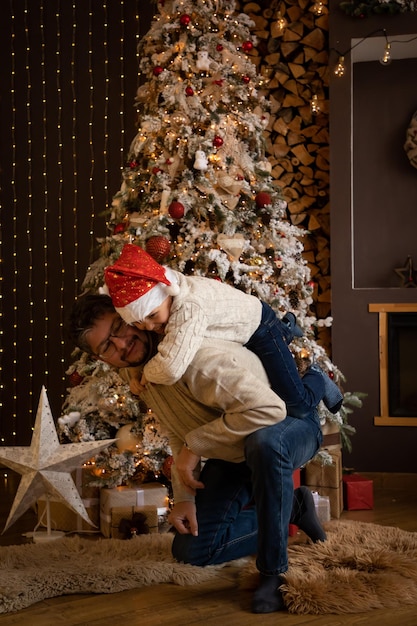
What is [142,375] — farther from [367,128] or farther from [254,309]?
[367,128]

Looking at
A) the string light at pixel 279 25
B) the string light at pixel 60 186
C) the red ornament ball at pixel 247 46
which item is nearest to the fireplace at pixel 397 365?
the red ornament ball at pixel 247 46

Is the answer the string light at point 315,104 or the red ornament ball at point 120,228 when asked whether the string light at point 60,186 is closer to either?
the red ornament ball at point 120,228

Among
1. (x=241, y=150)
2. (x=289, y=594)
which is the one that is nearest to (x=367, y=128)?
(x=241, y=150)

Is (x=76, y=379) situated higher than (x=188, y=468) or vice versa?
(x=76, y=379)

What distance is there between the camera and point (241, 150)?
3.64m

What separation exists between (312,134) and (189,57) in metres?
1.13

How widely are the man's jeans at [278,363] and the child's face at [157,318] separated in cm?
28

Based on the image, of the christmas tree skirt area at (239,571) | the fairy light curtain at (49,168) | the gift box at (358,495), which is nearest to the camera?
the christmas tree skirt area at (239,571)

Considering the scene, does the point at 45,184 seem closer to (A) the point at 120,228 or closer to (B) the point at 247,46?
(A) the point at 120,228

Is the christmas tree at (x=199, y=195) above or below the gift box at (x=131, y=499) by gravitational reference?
above

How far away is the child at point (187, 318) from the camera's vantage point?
6.91 ft

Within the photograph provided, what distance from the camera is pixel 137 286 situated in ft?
7.03

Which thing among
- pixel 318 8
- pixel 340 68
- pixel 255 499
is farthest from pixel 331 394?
pixel 318 8

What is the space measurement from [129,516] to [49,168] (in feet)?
8.24
